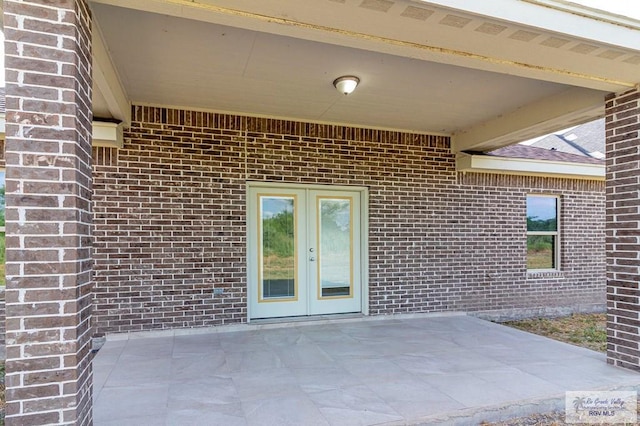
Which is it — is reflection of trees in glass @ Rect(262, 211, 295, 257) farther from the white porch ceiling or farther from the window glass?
the window glass

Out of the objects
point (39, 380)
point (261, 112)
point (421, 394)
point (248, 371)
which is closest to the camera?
point (39, 380)

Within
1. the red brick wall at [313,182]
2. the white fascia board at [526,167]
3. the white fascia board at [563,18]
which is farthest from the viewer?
the white fascia board at [526,167]

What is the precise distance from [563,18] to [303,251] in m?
4.19

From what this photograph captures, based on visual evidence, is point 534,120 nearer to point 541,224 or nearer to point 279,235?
point 541,224

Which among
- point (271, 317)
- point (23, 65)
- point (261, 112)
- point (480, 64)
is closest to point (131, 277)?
point (271, 317)

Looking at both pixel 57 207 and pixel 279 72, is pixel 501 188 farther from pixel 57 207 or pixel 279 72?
pixel 57 207

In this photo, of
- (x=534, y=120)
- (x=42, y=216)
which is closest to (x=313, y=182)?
(x=534, y=120)

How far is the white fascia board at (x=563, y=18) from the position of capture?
106 inches

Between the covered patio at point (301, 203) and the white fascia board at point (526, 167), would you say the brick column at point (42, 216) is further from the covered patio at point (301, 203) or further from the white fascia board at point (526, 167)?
the white fascia board at point (526, 167)

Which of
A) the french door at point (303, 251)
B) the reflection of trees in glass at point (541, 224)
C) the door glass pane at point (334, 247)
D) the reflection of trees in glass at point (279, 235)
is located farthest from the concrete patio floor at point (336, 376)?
the reflection of trees in glass at point (541, 224)

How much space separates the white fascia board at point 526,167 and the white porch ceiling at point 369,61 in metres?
0.61

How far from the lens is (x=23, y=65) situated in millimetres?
2096

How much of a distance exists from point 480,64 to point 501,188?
4.11 m

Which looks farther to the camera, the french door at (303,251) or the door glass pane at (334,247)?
the door glass pane at (334,247)
